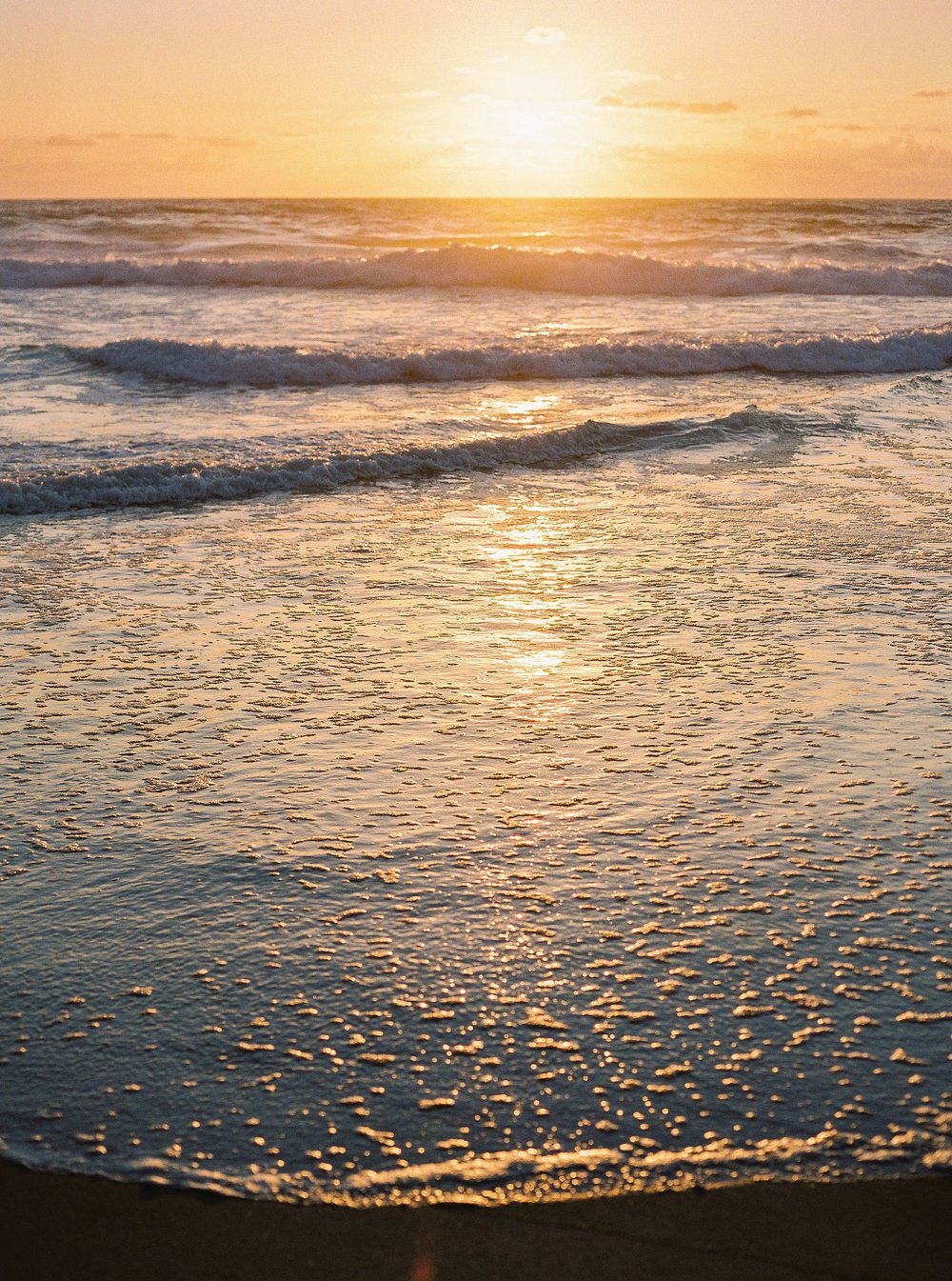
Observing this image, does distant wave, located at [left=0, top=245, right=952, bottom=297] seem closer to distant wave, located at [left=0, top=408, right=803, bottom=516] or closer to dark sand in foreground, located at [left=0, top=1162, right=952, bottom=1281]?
distant wave, located at [left=0, top=408, right=803, bottom=516]

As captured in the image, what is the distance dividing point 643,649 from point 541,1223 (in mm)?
2808

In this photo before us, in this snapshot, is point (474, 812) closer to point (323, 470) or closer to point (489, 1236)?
point (489, 1236)

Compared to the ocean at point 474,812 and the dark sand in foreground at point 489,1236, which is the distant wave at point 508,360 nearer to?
the ocean at point 474,812

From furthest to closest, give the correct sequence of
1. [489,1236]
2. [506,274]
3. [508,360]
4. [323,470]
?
[506,274]
[508,360]
[323,470]
[489,1236]

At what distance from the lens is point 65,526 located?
6941 millimetres

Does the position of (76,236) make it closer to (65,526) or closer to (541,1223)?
(65,526)

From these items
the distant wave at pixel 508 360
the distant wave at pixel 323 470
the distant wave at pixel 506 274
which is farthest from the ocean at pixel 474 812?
the distant wave at pixel 506 274

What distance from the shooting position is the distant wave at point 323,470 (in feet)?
24.7

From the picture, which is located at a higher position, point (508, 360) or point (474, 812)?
point (508, 360)

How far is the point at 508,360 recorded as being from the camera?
1399cm

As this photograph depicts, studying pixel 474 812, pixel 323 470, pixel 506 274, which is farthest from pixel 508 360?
pixel 506 274

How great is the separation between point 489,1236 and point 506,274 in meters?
25.6

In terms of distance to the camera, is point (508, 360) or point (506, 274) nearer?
point (508, 360)

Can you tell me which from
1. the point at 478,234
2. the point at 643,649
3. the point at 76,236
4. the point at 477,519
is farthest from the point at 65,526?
the point at 478,234
